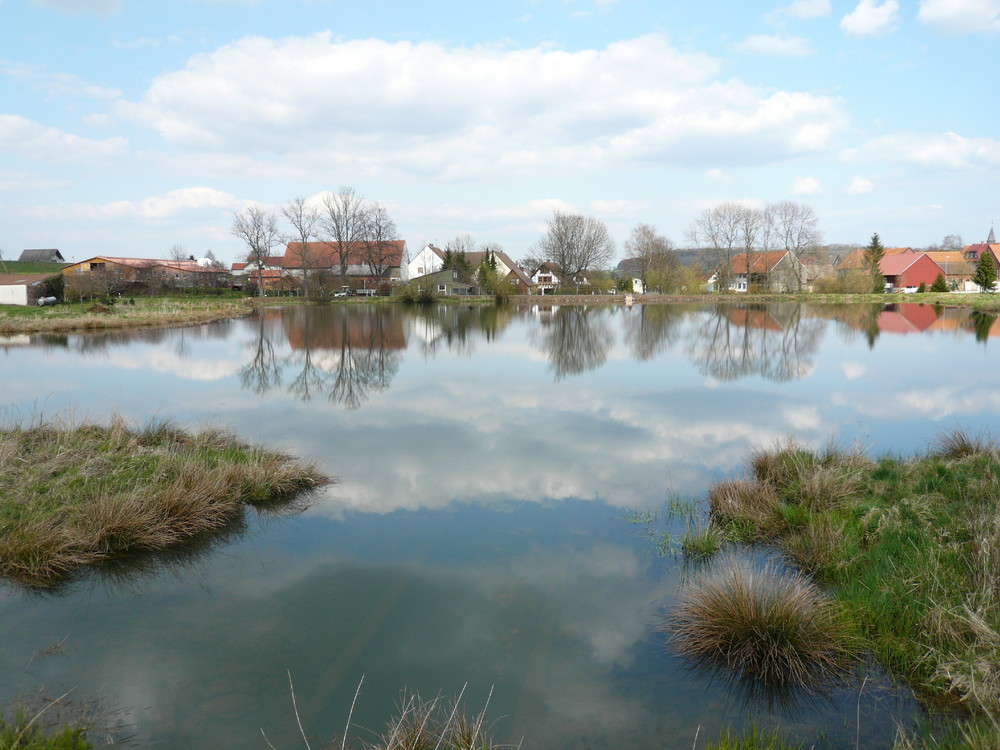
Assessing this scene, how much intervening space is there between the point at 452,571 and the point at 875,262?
2765 inches

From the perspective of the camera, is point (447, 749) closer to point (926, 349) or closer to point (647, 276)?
point (926, 349)

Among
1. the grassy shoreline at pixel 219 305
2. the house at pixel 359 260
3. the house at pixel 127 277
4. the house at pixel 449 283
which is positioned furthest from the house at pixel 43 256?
the house at pixel 449 283

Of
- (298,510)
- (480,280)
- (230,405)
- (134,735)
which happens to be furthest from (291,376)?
(480,280)

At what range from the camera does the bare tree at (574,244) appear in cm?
7175

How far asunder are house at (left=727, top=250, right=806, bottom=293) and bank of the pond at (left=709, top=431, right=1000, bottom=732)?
196ft

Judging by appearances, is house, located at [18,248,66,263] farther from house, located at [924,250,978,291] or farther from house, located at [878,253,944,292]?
house, located at [924,250,978,291]

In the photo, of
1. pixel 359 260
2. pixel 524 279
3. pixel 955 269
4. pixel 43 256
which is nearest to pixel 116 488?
pixel 359 260

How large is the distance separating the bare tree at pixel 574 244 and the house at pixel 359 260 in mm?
18922

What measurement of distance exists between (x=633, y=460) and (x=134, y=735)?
6.64 meters

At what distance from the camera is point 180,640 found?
462cm

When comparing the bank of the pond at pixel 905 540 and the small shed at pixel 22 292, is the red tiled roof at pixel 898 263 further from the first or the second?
the small shed at pixel 22 292


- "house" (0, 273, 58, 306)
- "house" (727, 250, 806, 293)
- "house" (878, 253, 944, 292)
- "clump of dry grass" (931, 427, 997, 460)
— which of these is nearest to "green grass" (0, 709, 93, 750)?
"clump of dry grass" (931, 427, 997, 460)

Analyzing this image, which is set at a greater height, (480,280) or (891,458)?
(480,280)

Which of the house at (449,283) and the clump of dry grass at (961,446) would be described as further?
the house at (449,283)
